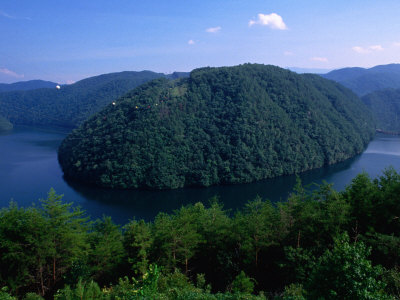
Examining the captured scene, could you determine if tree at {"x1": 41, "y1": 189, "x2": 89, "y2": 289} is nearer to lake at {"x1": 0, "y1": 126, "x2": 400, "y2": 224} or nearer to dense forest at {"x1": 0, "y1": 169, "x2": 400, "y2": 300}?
dense forest at {"x1": 0, "y1": 169, "x2": 400, "y2": 300}

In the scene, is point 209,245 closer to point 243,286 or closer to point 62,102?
point 243,286

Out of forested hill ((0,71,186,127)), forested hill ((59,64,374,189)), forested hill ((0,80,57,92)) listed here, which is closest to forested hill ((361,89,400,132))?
forested hill ((59,64,374,189))

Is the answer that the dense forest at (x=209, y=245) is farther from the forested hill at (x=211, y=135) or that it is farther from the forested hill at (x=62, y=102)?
the forested hill at (x=62, y=102)

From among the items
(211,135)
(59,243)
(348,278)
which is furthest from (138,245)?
(211,135)

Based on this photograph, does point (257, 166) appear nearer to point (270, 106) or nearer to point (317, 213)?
point (270, 106)

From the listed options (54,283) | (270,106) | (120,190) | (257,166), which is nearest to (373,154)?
(270,106)
